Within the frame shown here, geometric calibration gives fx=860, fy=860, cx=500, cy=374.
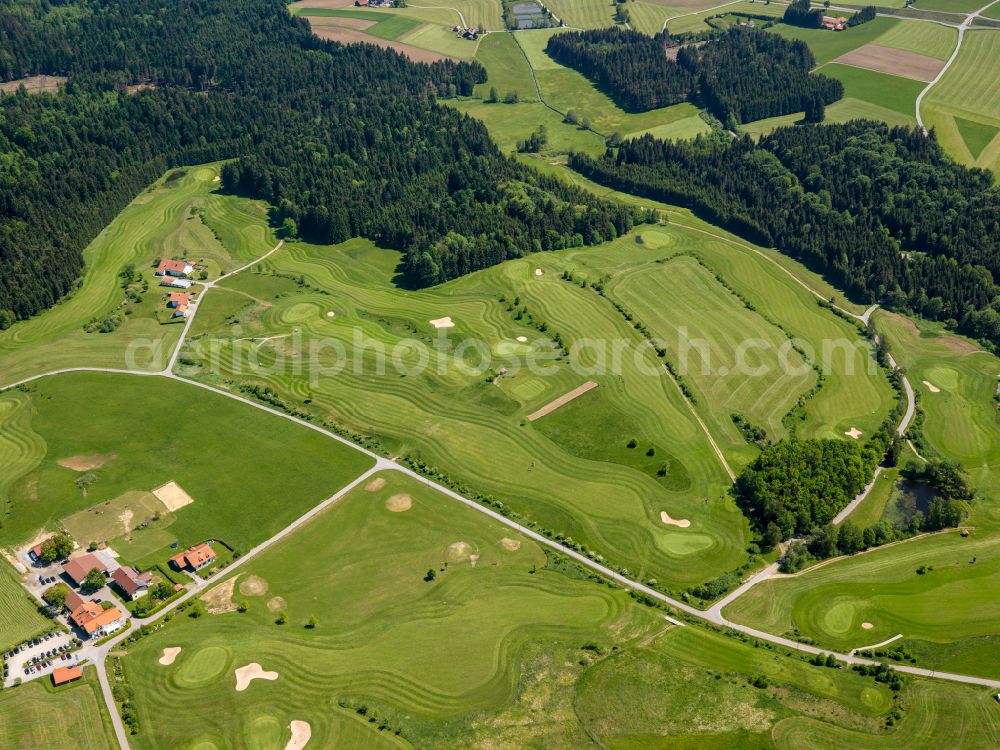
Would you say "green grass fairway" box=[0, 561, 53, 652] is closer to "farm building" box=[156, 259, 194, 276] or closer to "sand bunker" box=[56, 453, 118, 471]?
"sand bunker" box=[56, 453, 118, 471]

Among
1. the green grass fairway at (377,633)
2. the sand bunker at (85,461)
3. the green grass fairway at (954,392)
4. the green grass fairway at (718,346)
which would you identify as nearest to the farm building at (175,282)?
the sand bunker at (85,461)

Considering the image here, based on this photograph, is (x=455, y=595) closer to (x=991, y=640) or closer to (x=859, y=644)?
(x=859, y=644)

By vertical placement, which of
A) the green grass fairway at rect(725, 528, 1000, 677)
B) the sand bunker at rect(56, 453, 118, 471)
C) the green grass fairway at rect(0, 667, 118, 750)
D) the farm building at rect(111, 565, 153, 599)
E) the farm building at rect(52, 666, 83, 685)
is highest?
the sand bunker at rect(56, 453, 118, 471)

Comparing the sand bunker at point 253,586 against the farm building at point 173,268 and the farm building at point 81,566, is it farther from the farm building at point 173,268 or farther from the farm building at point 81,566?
the farm building at point 173,268

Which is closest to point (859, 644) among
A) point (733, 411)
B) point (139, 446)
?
point (733, 411)

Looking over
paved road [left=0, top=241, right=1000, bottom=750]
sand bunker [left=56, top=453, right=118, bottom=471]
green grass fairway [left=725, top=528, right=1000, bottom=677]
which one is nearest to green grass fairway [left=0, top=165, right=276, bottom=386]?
paved road [left=0, top=241, right=1000, bottom=750]

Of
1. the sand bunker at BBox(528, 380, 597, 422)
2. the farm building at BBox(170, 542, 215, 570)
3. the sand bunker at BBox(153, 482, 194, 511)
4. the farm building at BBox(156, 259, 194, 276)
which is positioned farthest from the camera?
the farm building at BBox(156, 259, 194, 276)
